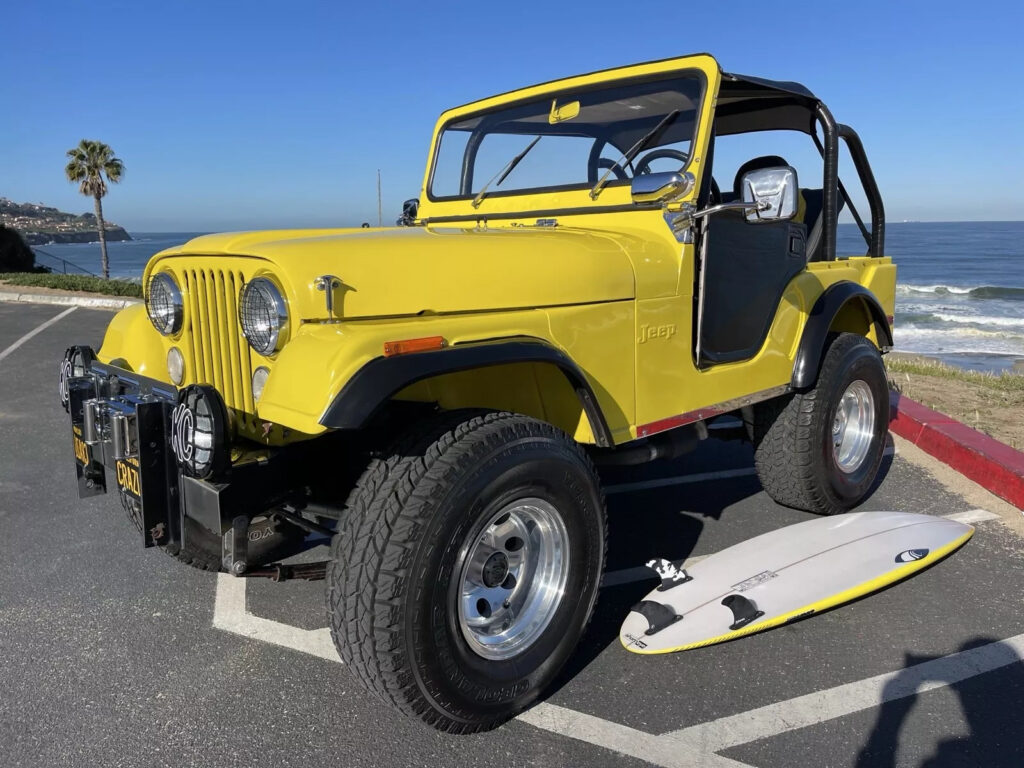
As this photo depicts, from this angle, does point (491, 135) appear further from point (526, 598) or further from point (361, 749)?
point (361, 749)

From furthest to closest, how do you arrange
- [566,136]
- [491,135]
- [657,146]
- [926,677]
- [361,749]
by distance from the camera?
[491,135]
[566,136]
[657,146]
[926,677]
[361,749]

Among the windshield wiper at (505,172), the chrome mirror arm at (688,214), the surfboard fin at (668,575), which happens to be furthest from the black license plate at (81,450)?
the chrome mirror arm at (688,214)

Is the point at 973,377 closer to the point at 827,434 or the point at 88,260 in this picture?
the point at 827,434

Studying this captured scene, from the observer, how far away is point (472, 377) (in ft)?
8.67

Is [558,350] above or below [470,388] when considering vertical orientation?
above

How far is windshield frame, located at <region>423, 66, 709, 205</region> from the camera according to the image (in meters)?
3.06

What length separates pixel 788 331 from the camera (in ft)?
11.9

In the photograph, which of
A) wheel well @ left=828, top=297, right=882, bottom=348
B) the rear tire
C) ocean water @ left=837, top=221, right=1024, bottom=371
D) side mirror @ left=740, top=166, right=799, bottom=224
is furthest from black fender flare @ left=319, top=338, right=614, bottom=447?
ocean water @ left=837, top=221, right=1024, bottom=371

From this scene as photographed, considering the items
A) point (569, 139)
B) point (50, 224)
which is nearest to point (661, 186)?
point (569, 139)

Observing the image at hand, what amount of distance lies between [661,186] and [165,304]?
1.85 metres

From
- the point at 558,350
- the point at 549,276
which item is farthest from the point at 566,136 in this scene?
the point at 558,350

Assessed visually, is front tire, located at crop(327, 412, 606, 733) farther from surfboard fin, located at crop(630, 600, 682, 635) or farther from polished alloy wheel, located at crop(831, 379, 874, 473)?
polished alloy wheel, located at crop(831, 379, 874, 473)

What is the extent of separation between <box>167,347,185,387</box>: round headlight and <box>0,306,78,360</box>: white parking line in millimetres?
6735

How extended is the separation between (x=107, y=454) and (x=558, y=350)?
152cm
